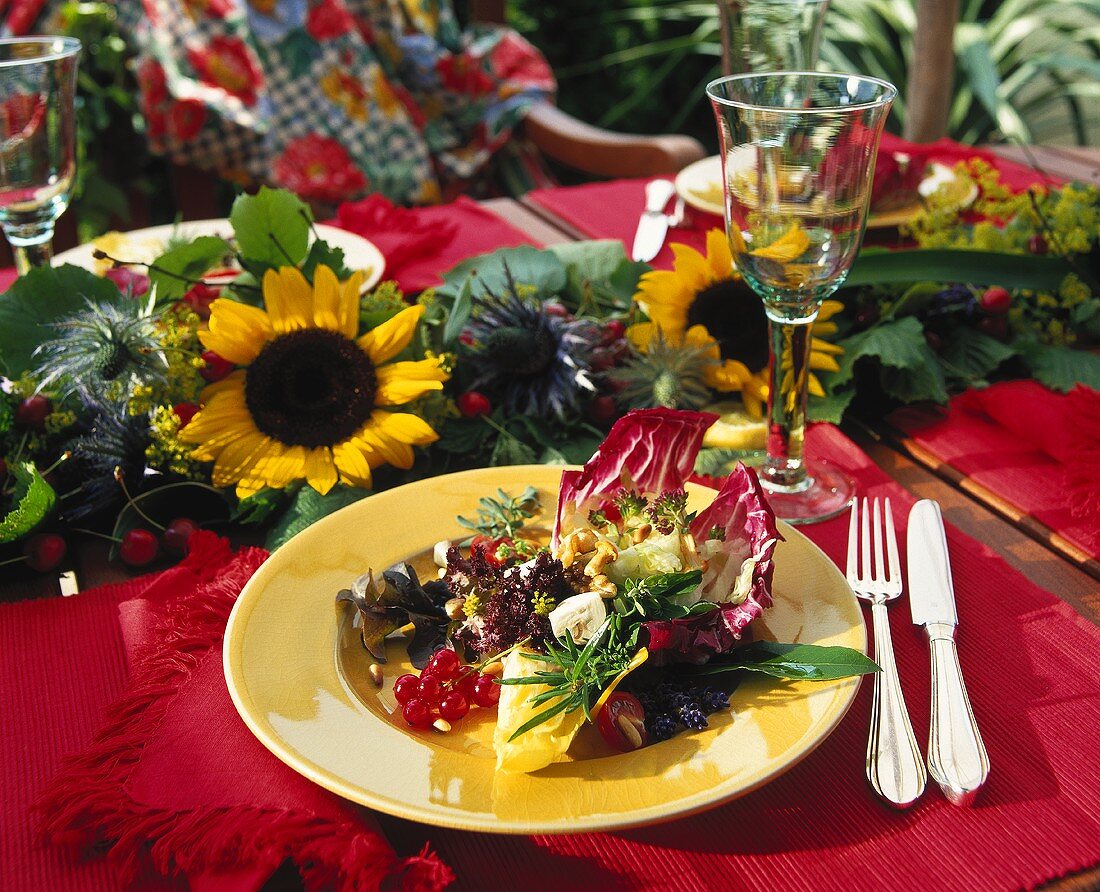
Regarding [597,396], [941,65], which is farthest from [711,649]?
[941,65]

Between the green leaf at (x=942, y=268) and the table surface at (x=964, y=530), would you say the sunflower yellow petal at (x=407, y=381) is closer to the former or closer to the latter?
the table surface at (x=964, y=530)

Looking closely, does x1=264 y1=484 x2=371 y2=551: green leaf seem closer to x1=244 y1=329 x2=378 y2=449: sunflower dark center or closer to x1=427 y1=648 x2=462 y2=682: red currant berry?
x1=244 y1=329 x2=378 y2=449: sunflower dark center

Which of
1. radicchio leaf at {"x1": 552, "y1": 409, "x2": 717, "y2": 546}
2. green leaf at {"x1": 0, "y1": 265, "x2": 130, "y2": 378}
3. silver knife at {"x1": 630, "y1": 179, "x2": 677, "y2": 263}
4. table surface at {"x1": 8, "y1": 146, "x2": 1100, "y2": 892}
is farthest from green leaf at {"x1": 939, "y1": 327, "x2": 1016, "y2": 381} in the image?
green leaf at {"x1": 0, "y1": 265, "x2": 130, "y2": 378}

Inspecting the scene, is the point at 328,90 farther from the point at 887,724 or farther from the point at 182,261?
the point at 887,724

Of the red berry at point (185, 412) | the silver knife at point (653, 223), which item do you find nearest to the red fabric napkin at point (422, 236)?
the silver knife at point (653, 223)

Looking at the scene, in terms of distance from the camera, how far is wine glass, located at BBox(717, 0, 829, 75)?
118 centimetres

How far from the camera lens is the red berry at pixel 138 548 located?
81 centimetres

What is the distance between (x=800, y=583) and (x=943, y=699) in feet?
0.34

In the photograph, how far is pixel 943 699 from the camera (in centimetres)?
61

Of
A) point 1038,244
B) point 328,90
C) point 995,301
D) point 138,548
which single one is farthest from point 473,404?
point 328,90

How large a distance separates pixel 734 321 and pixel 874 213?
1.27 ft

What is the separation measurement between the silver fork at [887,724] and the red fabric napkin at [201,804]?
0.23 m

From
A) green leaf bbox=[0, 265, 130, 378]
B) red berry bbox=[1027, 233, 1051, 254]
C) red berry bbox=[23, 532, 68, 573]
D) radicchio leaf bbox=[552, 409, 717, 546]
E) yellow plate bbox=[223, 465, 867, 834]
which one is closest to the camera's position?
yellow plate bbox=[223, 465, 867, 834]

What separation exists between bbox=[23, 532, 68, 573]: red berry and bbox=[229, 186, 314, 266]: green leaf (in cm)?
28
